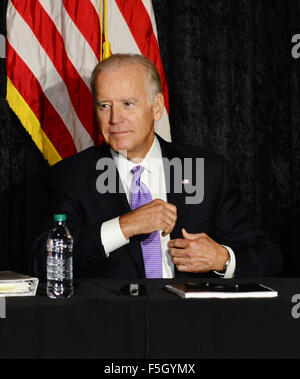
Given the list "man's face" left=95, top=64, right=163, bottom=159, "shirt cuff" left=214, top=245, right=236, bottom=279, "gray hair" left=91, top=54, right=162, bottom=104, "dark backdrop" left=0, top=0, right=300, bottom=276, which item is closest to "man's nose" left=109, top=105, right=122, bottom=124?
"man's face" left=95, top=64, right=163, bottom=159

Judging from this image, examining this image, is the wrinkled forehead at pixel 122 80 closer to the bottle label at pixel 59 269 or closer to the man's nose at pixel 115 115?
the man's nose at pixel 115 115

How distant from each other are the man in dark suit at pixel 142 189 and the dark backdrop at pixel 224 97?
91 cm

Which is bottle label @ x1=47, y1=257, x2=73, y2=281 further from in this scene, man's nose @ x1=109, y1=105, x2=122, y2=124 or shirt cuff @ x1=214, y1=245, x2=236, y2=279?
man's nose @ x1=109, y1=105, x2=122, y2=124

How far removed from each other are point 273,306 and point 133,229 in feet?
1.99

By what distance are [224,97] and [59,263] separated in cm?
192

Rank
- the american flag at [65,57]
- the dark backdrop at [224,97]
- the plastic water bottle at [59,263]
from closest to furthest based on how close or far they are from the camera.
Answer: the plastic water bottle at [59,263]
the american flag at [65,57]
the dark backdrop at [224,97]

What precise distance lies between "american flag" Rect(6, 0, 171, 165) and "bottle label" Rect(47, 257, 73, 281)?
1.34 meters

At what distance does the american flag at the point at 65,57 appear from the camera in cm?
292

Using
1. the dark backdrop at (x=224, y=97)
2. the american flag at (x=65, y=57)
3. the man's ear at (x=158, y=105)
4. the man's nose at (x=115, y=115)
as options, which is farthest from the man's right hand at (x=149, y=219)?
the dark backdrop at (x=224, y=97)

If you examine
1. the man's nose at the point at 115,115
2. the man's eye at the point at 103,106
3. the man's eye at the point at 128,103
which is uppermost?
the man's eye at the point at 128,103

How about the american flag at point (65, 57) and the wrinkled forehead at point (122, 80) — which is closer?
the wrinkled forehead at point (122, 80)

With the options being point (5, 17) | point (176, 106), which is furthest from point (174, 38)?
point (5, 17)
